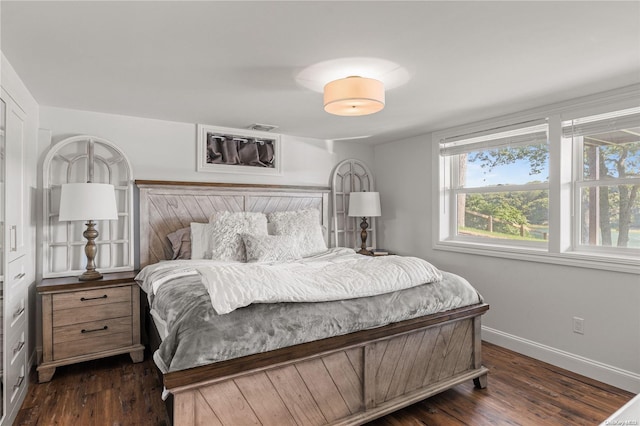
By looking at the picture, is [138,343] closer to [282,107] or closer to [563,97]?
[282,107]

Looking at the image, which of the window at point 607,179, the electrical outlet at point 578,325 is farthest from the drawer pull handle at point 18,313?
the window at point 607,179

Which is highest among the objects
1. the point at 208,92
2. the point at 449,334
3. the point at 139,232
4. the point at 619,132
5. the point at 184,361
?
the point at 208,92

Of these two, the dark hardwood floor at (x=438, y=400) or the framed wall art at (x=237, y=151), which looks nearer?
the dark hardwood floor at (x=438, y=400)

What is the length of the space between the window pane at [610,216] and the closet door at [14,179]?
4244 mm

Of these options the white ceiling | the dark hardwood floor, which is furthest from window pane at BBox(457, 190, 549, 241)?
the dark hardwood floor

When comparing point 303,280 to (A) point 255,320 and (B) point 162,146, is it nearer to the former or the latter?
(A) point 255,320

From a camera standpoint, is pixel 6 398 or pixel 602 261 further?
pixel 602 261

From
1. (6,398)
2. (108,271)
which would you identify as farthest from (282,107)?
(6,398)

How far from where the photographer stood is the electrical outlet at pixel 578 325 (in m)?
2.96

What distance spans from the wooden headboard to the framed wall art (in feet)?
0.72

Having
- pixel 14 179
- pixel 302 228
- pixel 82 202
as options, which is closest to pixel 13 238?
pixel 14 179

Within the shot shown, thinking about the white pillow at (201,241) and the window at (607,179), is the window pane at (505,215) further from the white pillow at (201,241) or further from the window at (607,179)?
the white pillow at (201,241)

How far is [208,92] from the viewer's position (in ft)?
9.39

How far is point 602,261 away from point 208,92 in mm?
3368
